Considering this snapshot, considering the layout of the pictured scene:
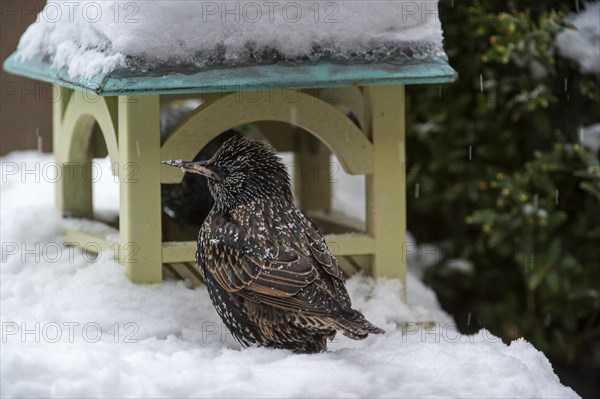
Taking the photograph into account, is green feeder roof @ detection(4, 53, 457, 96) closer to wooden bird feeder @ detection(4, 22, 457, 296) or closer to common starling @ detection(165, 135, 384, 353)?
wooden bird feeder @ detection(4, 22, 457, 296)

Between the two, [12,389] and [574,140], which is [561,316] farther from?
[12,389]

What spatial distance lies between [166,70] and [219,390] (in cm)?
115

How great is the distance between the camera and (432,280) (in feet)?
19.5

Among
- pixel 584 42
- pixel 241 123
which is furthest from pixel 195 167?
pixel 584 42

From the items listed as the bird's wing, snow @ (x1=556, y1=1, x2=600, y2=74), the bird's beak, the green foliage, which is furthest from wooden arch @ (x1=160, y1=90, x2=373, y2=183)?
snow @ (x1=556, y1=1, x2=600, y2=74)

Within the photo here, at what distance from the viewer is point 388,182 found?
4.33 metres

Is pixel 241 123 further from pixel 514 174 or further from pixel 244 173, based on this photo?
pixel 514 174

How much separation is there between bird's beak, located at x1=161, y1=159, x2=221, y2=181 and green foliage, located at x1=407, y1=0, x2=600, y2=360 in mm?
1565

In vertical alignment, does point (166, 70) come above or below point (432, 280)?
above

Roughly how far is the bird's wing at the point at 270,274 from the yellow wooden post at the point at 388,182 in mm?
690

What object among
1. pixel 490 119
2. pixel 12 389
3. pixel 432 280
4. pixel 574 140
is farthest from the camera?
pixel 432 280

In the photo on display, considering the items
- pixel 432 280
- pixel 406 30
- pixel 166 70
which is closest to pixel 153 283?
pixel 166 70

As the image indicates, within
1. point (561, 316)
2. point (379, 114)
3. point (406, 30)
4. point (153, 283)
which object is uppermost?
point (406, 30)

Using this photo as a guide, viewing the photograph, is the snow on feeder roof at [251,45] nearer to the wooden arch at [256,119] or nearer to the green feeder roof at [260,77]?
the green feeder roof at [260,77]
